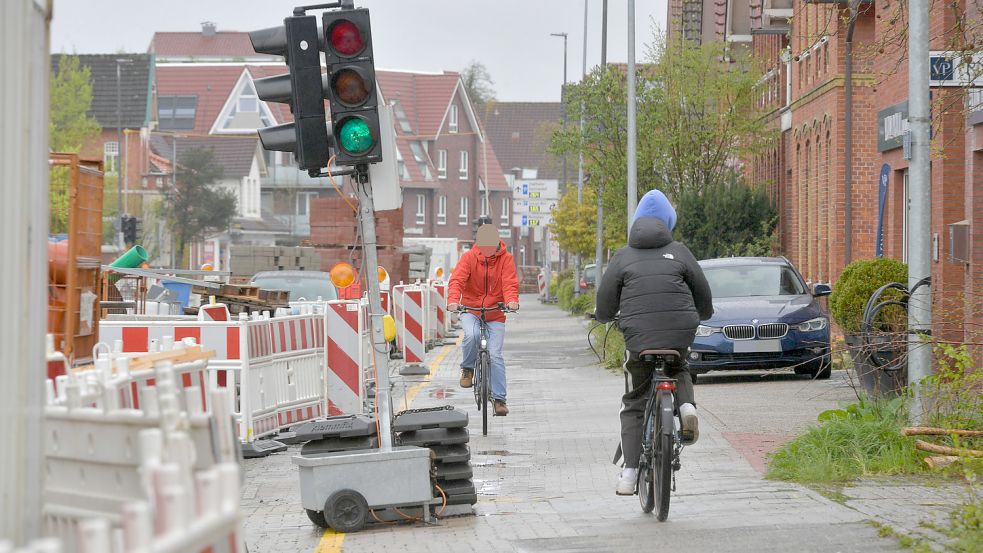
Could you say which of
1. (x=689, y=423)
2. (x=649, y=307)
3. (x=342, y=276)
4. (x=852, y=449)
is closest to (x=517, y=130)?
(x=342, y=276)

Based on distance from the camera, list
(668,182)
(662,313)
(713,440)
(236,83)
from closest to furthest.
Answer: (662,313) → (713,440) → (668,182) → (236,83)

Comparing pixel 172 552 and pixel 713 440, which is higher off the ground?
pixel 172 552

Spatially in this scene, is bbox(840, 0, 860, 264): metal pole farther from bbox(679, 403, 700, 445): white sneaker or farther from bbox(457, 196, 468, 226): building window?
bbox(457, 196, 468, 226): building window

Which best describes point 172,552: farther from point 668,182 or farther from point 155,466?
point 668,182

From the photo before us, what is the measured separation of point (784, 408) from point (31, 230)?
12177 mm

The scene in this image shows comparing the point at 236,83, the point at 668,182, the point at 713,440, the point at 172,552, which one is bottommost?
the point at 713,440

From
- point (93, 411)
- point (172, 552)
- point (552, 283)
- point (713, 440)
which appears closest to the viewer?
point (172, 552)

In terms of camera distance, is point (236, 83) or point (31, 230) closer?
point (31, 230)

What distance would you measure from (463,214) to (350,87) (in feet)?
336

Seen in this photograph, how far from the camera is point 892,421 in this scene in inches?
423

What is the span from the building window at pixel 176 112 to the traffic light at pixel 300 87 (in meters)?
93.8

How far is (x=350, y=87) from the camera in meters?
9.02

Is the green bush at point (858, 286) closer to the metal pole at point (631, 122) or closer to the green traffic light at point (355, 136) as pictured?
the green traffic light at point (355, 136)


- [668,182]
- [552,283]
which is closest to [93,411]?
[668,182]
